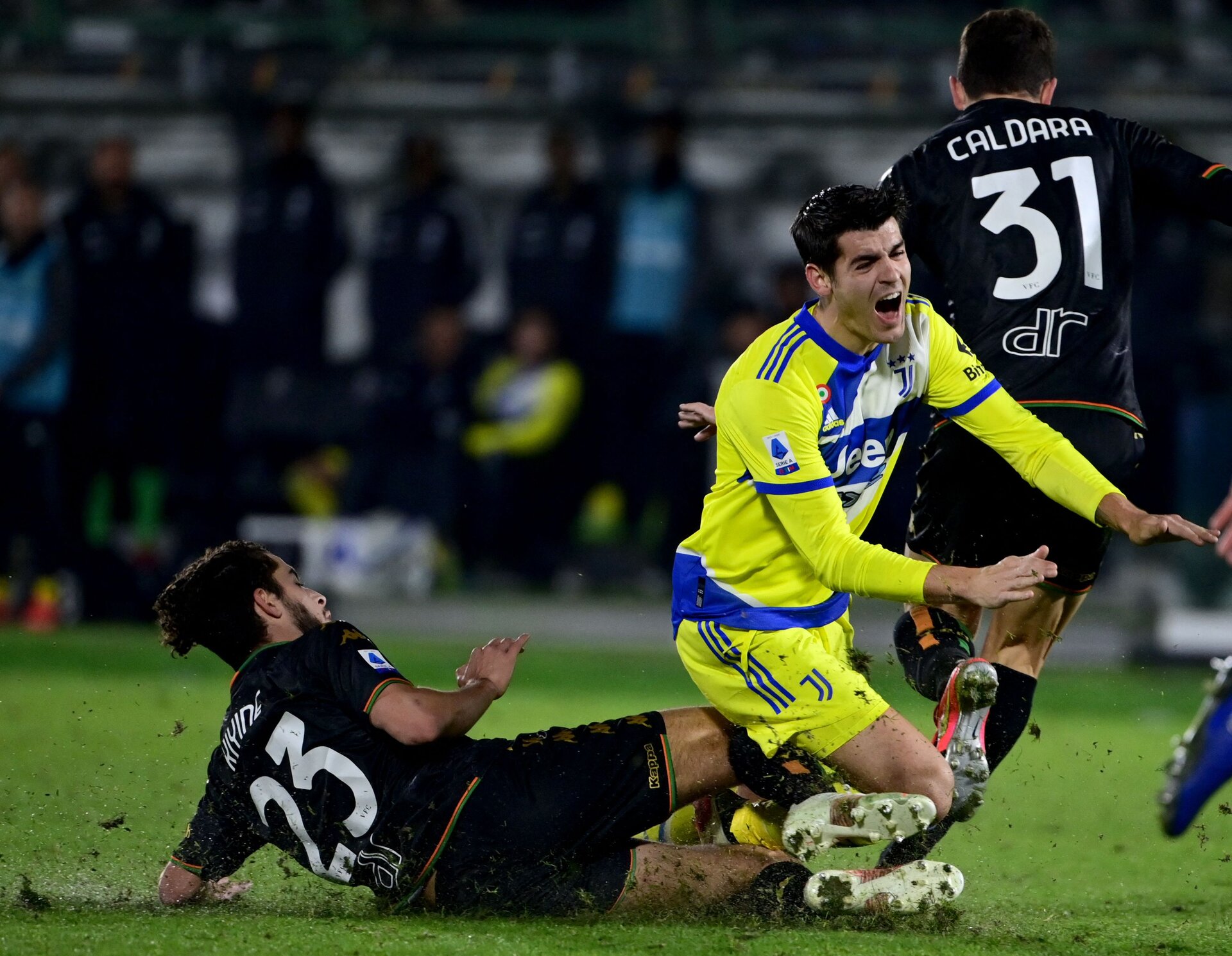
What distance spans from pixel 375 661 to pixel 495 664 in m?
0.31

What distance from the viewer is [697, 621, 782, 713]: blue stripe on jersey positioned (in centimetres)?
420

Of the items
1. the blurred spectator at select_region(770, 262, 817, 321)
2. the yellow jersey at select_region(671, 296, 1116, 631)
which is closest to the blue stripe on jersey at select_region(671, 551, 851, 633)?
the yellow jersey at select_region(671, 296, 1116, 631)

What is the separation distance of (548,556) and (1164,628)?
426 centimetres

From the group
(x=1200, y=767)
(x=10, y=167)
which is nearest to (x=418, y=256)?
(x=10, y=167)

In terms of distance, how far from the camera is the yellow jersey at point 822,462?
405 cm

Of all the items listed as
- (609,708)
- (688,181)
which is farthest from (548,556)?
(609,708)

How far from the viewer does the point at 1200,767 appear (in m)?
3.58

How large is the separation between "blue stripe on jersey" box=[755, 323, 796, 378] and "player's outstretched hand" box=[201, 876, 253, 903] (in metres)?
1.94

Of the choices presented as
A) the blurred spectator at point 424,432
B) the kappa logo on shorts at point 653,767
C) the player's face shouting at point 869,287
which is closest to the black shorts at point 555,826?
the kappa logo on shorts at point 653,767

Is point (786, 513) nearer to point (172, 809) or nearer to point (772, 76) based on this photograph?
point (172, 809)

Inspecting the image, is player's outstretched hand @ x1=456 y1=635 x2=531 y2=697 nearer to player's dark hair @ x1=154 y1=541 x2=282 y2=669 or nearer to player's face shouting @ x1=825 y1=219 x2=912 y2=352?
player's dark hair @ x1=154 y1=541 x2=282 y2=669

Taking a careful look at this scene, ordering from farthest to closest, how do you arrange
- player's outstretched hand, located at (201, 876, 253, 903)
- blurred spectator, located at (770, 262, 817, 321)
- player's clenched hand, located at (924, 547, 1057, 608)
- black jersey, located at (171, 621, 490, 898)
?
blurred spectator, located at (770, 262, 817, 321), player's outstretched hand, located at (201, 876, 253, 903), black jersey, located at (171, 621, 490, 898), player's clenched hand, located at (924, 547, 1057, 608)

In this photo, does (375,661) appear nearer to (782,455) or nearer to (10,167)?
(782,455)

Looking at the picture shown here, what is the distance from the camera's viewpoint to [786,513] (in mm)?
4074
